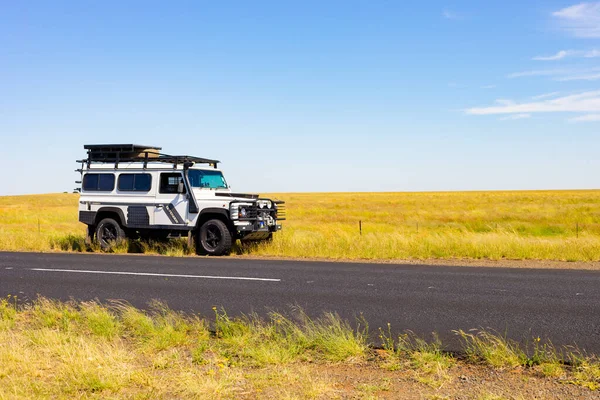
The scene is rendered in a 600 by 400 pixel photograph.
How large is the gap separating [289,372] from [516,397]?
74.1 inches

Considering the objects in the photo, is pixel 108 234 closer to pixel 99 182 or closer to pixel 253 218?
pixel 99 182

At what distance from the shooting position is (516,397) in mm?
4910

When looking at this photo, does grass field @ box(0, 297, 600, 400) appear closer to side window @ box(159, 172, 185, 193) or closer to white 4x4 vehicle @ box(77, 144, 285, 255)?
white 4x4 vehicle @ box(77, 144, 285, 255)

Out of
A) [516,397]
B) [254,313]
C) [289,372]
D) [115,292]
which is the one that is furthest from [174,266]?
[516,397]

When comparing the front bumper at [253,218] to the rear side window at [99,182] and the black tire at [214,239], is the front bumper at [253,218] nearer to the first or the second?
the black tire at [214,239]

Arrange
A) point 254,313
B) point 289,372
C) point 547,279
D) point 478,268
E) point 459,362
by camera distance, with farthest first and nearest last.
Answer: point 478,268, point 547,279, point 254,313, point 459,362, point 289,372

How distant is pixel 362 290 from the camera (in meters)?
10.4

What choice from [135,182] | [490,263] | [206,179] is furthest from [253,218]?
[490,263]

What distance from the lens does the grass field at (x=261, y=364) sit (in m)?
5.15

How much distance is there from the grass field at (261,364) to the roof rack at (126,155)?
9731 millimetres

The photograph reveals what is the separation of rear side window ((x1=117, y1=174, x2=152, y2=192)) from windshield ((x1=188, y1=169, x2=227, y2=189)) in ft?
4.07

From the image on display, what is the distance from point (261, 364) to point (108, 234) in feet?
41.7

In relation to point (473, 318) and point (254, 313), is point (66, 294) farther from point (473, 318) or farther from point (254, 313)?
point (473, 318)

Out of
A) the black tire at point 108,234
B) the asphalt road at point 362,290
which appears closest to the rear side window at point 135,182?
the black tire at point 108,234
